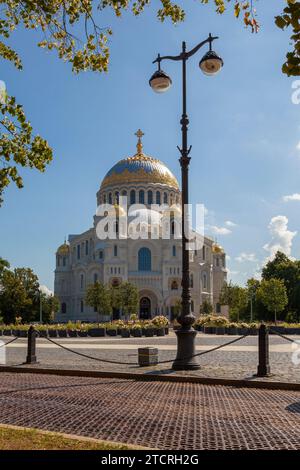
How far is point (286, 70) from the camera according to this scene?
465 cm

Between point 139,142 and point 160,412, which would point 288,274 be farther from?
point 160,412

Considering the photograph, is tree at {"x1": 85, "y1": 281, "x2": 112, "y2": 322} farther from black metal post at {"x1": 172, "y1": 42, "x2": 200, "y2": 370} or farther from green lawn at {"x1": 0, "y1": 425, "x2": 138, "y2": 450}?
green lawn at {"x1": 0, "y1": 425, "x2": 138, "y2": 450}

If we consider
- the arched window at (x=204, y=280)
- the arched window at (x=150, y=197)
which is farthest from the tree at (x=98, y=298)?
the arched window at (x=150, y=197)

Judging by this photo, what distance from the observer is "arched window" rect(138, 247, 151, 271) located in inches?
3134

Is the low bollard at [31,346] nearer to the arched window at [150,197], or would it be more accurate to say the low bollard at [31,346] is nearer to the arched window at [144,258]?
the arched window at [144,258]

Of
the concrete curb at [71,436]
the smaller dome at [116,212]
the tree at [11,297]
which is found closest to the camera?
the concrete curb at [71,436]

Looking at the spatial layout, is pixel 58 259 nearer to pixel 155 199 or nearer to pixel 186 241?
pixel 155 199

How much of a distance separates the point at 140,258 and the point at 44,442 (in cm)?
7413

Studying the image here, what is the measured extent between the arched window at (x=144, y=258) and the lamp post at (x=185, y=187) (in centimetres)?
6530

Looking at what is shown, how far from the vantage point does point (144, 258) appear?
3142 inches

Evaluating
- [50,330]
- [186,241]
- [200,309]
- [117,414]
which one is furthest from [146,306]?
[117,414]

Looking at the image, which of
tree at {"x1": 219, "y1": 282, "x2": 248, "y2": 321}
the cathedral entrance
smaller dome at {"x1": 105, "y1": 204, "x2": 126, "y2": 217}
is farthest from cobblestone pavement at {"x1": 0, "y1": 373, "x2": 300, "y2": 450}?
smaller dome at {"x1": 105, "y1": 204, "x2": 126, "y2": 217}

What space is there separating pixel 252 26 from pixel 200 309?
7305 centimetres

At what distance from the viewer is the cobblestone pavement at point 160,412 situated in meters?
6.23
